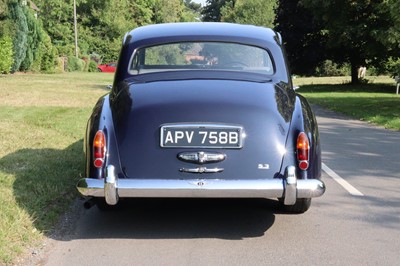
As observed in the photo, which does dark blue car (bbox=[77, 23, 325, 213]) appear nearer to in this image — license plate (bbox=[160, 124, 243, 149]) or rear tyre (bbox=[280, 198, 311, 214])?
license plate (bbox=[160, 124, 243, 149])

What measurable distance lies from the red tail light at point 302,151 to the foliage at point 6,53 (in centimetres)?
3076

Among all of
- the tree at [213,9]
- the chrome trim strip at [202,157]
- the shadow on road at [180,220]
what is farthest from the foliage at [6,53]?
the tree at [213,9]

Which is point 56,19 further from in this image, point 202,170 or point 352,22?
point 202,170

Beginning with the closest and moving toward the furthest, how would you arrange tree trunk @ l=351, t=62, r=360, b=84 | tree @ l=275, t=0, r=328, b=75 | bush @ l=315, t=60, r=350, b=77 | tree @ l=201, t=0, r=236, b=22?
tree @ l=275, t=0, r=328, b=75 → tree trunk @ l=351, t=62, r=360, b=84 → bush @ l=315, t=60, r=350, b=77 → tree @ l=201, t=0, r=236, b=22

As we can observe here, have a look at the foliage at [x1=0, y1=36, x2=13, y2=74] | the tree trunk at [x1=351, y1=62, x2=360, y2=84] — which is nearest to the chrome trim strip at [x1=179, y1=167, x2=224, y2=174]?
the tree trunk at [x1=351, y1=62, x2=360, y2=84]

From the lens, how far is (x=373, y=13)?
27234mm

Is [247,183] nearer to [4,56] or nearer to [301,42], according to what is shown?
[301,42]

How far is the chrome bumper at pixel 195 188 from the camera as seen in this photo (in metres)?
4.53

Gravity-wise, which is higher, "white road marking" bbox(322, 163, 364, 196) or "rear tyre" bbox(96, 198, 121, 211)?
"rear tyre" bbox(96, 198, 121, 211)

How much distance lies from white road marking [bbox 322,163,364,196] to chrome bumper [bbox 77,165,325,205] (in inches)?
86.6

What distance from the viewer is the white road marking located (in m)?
6.62

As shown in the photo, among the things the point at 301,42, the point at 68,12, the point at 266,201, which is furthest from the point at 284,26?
the point at 68,12

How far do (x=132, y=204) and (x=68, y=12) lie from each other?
62589 mm

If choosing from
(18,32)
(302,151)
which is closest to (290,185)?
(302,151)
